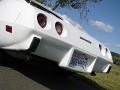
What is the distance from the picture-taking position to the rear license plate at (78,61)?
575cm

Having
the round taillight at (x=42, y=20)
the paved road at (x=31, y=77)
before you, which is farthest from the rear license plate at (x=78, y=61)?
the round taillight at (x=42, y=20)

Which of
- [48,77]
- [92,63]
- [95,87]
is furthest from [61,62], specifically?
[95,87]

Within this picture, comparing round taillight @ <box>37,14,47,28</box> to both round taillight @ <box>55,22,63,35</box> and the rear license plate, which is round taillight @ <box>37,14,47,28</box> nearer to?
round taillight @ <box>55,22,63,35</box>

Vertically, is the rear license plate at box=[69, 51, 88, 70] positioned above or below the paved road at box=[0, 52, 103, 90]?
above

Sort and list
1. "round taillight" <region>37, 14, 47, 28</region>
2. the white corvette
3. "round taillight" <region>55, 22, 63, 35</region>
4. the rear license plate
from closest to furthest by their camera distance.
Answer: the white corvette
"round taillight" <region>37, 14, 47, 28</region>
"round taillight" <region>55, 22, 63, 35</region>
the rear license plate

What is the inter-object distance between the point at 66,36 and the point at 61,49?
259mm

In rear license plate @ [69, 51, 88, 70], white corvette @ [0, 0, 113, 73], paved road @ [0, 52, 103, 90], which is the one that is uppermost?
white corvette @ [0, 0, 113, 73]

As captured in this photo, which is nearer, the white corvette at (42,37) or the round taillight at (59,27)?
the white corvette at (42,37)

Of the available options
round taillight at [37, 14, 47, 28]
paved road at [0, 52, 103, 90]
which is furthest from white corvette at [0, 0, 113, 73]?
paved road at [0, 52, 103, 90]

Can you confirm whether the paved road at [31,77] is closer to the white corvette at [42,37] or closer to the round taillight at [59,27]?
the white corvette at [42,37]

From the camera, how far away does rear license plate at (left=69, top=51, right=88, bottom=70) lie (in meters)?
5.75

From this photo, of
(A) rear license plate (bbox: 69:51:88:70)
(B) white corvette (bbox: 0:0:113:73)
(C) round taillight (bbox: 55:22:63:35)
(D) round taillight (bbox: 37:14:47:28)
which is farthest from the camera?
(A) rear license plate (bbox: 69:51:88:70)

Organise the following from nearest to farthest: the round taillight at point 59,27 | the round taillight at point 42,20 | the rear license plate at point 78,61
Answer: the round taillight at point 42,20, the round taillight at point 59,27, the rear license plate at point 78,61

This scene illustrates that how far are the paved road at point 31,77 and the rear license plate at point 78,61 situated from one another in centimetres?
44
